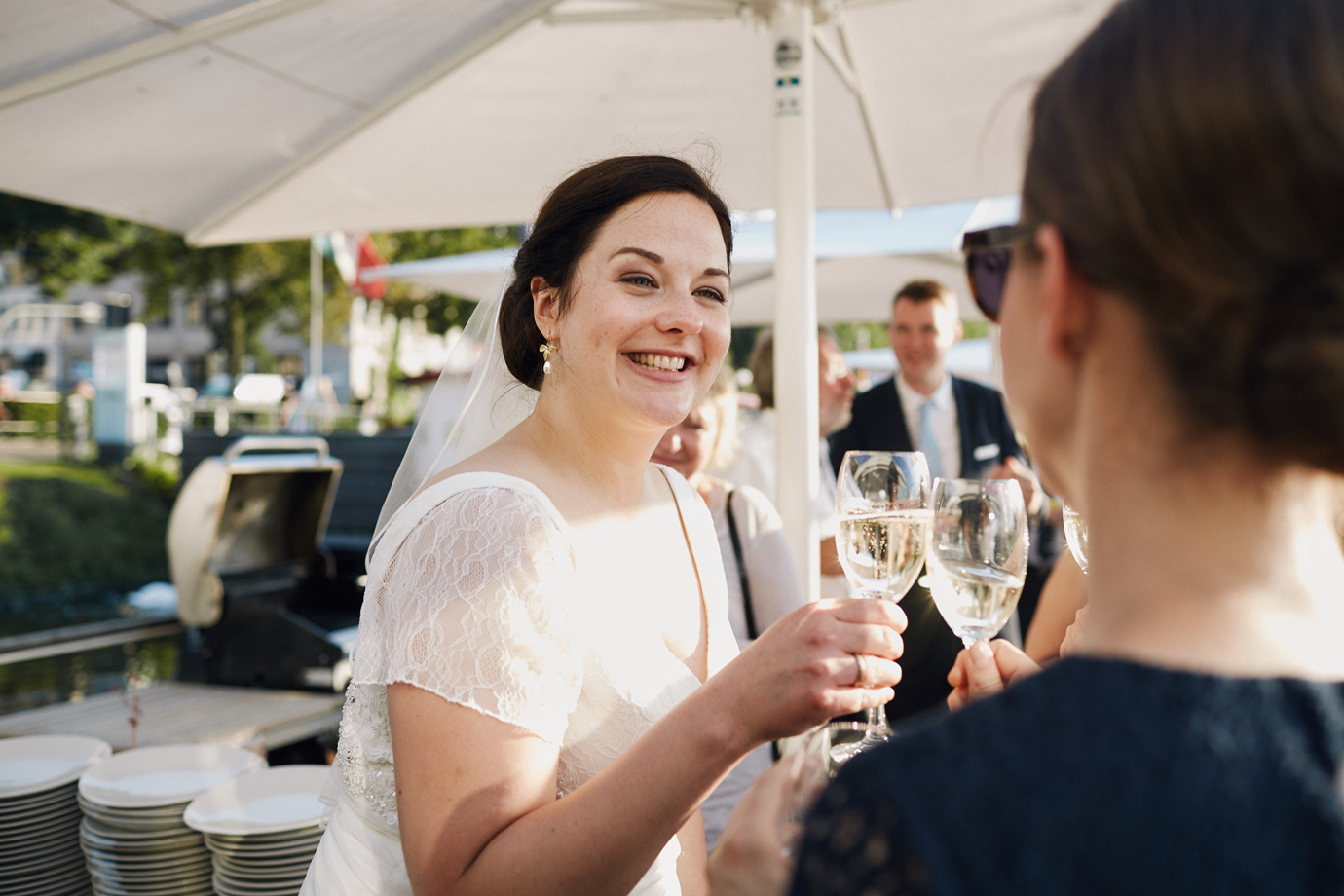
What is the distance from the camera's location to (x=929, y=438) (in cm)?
488

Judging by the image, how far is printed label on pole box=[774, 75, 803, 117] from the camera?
325 centimetres

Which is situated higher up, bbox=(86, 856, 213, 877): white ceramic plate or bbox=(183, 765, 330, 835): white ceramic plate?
bbox=(183, 765, 330, 835): white ceramic plate

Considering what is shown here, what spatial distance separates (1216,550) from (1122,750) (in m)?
0.19

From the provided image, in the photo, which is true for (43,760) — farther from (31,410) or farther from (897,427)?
(31,410)

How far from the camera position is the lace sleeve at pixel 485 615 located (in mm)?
1394

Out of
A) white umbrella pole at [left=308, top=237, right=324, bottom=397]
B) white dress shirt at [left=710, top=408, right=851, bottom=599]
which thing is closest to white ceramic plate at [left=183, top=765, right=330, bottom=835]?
white dress shirt at [left=710, top=408, right=851, bottom=599]

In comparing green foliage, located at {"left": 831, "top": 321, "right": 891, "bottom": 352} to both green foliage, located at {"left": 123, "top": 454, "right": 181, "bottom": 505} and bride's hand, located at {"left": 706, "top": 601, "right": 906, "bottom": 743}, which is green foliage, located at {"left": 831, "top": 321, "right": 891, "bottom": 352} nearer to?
green foliage, located at {"left": 123, "top": 454, "right": 181, "bottom": 505}

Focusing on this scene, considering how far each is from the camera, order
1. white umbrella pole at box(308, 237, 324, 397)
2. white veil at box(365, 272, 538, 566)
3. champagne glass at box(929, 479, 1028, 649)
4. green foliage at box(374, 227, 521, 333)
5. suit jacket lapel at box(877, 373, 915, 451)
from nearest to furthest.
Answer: champagne glass at box(929, 479, 1028, 649) → white veil at box(365, 272, 538, 566) → suit jacket lapel at box(877, 373, 915, 451) → green foliage at box(374, 227, 521, 333) → white umbrella pole at box(308, 237, 324, 397)

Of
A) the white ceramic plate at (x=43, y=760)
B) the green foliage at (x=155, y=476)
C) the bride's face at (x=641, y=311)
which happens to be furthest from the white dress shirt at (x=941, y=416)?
the green foliage at (x=155, y=476)

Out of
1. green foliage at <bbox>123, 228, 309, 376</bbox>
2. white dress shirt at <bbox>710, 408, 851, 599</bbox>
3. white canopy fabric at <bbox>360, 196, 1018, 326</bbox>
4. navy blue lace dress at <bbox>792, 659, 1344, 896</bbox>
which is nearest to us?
navy blue lace dress at <bbox>792, 659, 1344, 896</bbox>

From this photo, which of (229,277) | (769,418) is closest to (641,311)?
(769,418)

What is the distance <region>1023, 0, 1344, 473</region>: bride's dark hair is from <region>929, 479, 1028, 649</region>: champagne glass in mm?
779

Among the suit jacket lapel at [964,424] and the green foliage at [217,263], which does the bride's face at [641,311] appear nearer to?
the suit jacket lapel at [964,424]

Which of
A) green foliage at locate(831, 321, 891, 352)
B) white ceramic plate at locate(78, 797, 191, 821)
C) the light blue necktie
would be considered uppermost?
green foliage at locate(831, 321, 891, 352)
